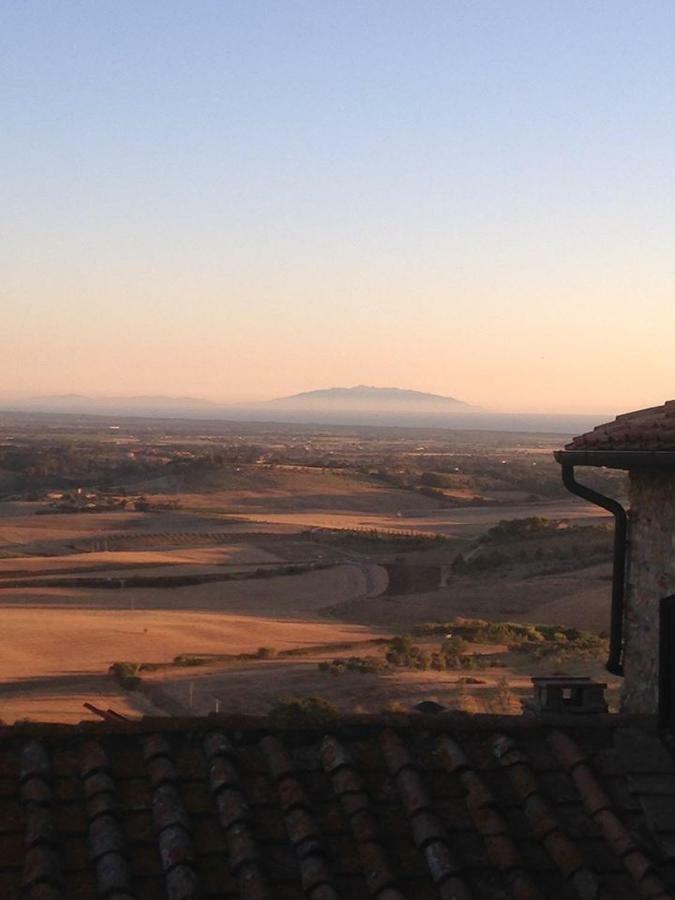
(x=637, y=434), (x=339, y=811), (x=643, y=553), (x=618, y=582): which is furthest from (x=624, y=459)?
(x=339, y=811)

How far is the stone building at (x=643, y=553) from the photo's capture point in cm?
595

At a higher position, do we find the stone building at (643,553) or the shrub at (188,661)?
the stone building at (643,553)

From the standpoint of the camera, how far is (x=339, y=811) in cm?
486

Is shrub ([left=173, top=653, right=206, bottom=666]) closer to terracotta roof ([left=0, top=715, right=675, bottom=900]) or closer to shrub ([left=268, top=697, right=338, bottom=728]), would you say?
shrub ([left=268, top=697, right=338, bottom=728])

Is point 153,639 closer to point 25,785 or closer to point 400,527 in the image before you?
point 25,785

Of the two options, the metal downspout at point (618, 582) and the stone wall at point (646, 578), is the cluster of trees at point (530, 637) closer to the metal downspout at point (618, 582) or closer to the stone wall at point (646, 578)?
the metal downspout at point (618, 582)

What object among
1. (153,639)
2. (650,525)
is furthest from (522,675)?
(650,525)

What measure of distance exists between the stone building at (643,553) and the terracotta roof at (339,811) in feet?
2.29

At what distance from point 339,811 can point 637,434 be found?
264 cm

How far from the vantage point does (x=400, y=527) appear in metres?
60.1

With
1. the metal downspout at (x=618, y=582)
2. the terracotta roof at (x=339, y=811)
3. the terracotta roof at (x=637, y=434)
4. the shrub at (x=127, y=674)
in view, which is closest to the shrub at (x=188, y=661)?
the shrub at (x=127, y=674)

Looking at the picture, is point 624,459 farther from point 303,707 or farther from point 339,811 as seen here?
point 303,707

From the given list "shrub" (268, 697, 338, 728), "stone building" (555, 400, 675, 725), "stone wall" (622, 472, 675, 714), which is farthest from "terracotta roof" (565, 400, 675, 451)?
"shrub" (268, 697, 338, 728)

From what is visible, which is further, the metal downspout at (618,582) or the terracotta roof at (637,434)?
the metal downspout at (618,582)
